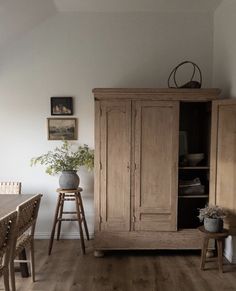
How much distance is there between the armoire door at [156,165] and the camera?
133 inches

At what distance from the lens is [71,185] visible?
361cm

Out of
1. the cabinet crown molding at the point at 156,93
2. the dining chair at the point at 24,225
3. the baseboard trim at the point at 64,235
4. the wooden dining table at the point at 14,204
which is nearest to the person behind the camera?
the dining chair at the point at 24,225

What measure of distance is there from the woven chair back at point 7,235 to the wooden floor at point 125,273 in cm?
76

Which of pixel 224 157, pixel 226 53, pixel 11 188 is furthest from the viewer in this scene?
pixel 226 53

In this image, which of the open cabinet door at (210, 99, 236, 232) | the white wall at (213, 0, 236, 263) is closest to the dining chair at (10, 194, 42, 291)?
the open cabinet door at (210, 99, 236, 232)

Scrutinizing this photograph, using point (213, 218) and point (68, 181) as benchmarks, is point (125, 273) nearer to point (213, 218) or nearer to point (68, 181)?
point (213, 218)

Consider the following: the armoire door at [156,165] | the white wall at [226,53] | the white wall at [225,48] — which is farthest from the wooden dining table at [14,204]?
the white wall at [225,48]

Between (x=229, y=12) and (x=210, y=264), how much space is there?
2681mm

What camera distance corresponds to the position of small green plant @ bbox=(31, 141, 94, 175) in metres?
3.72

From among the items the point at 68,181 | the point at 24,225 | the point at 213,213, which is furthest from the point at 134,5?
the point at 24,225

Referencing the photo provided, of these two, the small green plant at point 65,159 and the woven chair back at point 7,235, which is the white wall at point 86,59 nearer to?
the small green plant at point 65,159

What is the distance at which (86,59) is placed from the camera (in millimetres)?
3951

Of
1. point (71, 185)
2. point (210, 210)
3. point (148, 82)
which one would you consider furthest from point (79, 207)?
point (148, 82)

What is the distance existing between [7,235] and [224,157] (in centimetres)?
221
